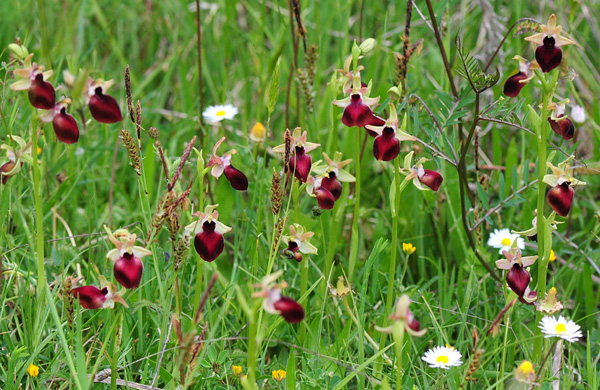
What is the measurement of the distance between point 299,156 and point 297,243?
10.2 inches

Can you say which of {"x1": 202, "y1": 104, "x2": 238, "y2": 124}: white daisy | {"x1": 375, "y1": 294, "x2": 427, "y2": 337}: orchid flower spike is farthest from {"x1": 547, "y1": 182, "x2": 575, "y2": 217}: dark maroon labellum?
{"x1": 202, "y1": 104, "x2": 238, "y2": 124}: white daisy

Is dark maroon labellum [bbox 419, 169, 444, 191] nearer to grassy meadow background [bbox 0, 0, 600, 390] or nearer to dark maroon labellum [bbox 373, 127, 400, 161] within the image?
dark maroon labellum [bbox 373, 127, 400, 161]

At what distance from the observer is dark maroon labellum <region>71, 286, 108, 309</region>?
1.57 m

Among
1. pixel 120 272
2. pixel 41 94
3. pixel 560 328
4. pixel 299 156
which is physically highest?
pixel 41 94

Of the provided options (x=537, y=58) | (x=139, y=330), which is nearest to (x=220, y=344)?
(x=139, y=330)

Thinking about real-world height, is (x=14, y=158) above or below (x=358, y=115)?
below

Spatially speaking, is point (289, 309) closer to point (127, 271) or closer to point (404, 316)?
point (404, 316)

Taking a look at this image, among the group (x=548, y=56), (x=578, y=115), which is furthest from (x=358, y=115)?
(x=578, y=115)

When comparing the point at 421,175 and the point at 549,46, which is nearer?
the point at 549,46

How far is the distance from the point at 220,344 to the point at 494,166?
151 cm

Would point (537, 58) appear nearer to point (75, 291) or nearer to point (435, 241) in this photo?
point (435, 241)

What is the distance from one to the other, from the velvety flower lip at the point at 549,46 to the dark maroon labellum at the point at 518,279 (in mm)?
556

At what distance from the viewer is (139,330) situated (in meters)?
1.91

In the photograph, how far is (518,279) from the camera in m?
1.80
